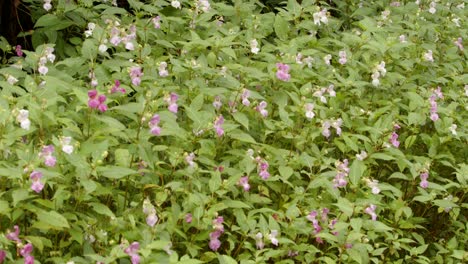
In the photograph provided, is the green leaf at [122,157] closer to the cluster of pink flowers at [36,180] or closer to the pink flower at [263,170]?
the cluster of pink flowers at [36,180]

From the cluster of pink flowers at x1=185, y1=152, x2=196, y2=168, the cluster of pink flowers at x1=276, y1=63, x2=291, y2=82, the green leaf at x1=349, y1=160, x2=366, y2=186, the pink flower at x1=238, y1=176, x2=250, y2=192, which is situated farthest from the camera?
the cluster of pink flowers at x1=276, y1=63, x2=291, y2=82

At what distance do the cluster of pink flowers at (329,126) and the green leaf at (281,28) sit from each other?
41.8 inches

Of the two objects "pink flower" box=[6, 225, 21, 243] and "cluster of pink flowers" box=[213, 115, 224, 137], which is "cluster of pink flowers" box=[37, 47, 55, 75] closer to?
"cluster of pink flowers" box=[213, 115, 224, 137]

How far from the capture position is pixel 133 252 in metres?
2.63

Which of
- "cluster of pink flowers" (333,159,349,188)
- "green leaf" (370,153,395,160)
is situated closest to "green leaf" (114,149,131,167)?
"cluster of pink flowers" (333,159,349,188)

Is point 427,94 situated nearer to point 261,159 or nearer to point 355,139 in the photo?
point 355,139

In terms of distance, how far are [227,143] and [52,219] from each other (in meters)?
1.32

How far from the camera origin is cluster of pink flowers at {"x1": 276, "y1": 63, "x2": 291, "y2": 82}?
13.0 ft

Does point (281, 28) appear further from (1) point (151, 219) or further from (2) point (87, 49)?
(1) point (151, 219)

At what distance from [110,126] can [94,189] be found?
449 mm

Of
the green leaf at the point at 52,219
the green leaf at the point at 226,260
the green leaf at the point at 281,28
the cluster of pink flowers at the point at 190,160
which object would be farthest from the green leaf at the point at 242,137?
the green leaf at the point at 281,28

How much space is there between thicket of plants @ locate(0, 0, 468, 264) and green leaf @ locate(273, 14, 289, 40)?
0.01 metres

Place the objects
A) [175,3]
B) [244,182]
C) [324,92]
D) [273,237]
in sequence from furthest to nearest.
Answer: [175,3] < [324,92] < [244,182] < [273,237]

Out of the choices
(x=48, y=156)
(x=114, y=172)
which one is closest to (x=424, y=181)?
(x=114, y=172)
